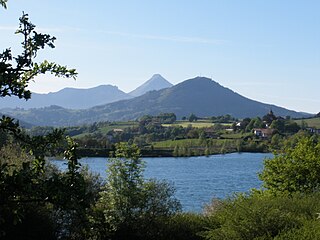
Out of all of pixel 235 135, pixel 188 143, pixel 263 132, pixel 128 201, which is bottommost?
pixel 188 143

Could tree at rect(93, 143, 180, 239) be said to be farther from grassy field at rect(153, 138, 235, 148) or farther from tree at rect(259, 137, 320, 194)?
grassy field at rect(153, 138, 235, 148)

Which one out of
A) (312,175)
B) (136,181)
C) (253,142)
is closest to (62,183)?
(136,181)

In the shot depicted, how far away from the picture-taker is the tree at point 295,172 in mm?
23438

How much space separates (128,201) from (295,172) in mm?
9274

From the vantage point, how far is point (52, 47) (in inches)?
253

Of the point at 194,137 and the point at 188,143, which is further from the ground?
the point at 194,137

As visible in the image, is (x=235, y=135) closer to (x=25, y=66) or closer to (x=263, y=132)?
(x=263, y=132)

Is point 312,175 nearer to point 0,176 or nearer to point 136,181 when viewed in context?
point 136,181

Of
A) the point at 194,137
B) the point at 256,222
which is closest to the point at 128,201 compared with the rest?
the point at 256,222

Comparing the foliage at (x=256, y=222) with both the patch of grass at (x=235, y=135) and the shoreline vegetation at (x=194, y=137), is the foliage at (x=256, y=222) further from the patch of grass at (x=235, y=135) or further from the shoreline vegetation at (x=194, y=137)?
the patch of grass at (x=235, y=135)

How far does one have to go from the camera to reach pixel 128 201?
17.8 meters

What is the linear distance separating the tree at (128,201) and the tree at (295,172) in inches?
281

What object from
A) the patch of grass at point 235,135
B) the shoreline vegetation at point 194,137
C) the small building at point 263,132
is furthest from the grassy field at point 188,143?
the small building at point 263,132

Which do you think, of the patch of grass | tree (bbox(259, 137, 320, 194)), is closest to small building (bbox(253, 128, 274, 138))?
the patch of grass
